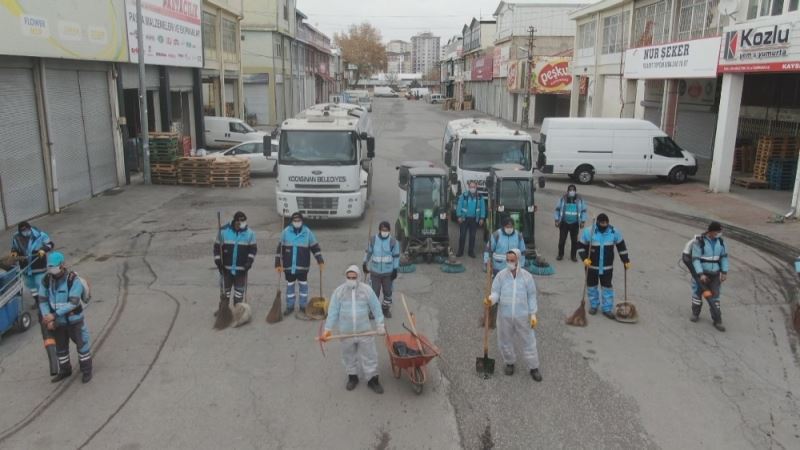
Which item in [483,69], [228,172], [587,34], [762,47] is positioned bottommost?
[228,172]

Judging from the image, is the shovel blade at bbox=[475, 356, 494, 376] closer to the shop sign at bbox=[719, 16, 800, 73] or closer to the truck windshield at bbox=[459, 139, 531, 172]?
the truck windshield at bbox=[459, 139, 531, 172]

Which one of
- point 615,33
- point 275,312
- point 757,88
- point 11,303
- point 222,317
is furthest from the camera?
point 615,33

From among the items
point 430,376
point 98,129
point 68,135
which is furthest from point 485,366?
point 98,129

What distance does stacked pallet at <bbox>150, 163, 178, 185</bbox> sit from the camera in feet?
75.3

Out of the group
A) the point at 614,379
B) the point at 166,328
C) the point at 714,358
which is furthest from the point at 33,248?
the point at 714,358

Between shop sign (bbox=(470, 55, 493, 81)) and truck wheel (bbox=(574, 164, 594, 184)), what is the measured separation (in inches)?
1731

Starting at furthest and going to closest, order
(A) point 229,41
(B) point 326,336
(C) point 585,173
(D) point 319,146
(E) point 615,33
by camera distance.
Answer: (A) point 229,41, (E) point 615,33, (C) point 585,173, (D) point 319,146, (B) point 326,336

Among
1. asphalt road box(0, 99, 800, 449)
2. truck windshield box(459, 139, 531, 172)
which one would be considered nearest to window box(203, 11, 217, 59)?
truck windshield box(459, 139, 531, 172)

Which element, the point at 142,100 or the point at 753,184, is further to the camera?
the point at 753,184

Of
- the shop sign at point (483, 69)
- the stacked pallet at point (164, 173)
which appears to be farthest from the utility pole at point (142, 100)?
the shop sign at point (483, 69)

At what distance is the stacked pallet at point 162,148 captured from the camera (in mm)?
23219

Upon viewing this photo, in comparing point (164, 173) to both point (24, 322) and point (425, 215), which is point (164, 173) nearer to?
point (425, 215)

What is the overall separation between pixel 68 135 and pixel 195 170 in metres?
4.81

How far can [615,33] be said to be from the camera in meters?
34.3
